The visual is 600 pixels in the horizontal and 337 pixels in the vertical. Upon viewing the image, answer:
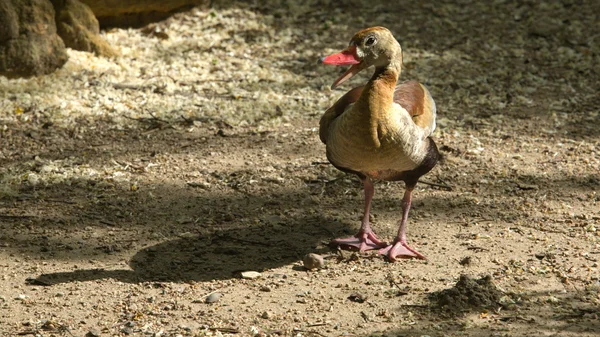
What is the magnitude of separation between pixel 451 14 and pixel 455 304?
5.92 meters

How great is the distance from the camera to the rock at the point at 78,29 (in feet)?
26.6

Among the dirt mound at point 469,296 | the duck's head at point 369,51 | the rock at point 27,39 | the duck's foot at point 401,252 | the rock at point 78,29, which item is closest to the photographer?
the dirt mound at point 469,296

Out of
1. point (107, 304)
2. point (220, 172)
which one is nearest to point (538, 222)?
point (220, 172)

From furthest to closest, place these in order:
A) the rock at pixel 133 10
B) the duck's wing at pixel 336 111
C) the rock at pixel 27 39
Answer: the rock at pixel 133 10
the rock at pixel 27 39
the duck's wing at pixel 336 111

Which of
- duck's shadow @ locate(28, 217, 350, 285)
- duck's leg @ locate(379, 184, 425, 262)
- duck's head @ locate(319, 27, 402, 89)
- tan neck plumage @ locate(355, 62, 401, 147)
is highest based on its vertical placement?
duck's head @ locate(319, 27, 402, 89)

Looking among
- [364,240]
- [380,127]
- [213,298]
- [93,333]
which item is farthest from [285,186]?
[93,333]

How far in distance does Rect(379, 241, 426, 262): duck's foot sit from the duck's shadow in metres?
0.44

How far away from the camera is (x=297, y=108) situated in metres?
7.52

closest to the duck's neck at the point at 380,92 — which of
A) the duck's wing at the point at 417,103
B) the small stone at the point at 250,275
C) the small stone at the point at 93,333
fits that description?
the duck's wing at the point at 417,103

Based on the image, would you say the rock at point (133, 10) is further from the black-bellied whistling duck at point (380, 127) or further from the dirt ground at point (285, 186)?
the black-bellied whistling duck at point (380, 127)

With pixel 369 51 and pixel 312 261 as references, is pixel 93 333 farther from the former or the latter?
pixel 369 51

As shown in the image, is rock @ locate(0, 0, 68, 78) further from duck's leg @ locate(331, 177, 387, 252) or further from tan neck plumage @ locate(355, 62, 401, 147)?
tan neck plumage @ locate(355, 62, 401, 147)

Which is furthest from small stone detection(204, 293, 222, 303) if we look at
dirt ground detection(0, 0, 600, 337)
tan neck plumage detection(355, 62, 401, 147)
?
tan neck plumage detection(355, 62, 401, 147)

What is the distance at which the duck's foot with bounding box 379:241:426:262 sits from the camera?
516cm
